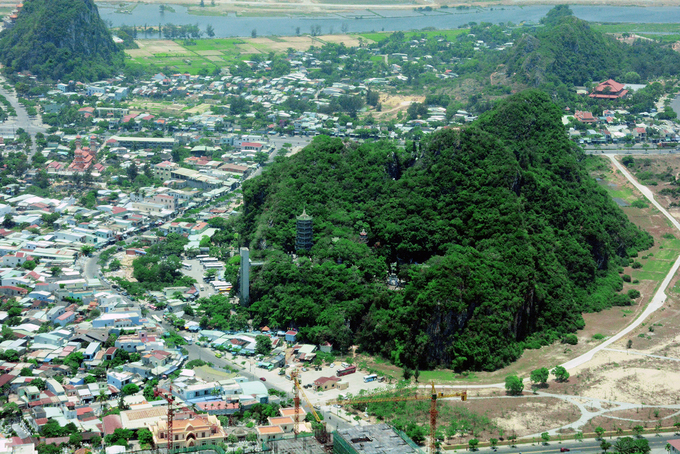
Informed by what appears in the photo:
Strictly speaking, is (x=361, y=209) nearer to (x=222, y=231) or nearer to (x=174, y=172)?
(x=222, y=231)

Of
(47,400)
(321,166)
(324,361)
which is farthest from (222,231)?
(47,400)

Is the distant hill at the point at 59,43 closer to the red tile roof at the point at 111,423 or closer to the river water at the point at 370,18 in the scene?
the river water at the point at 370,18

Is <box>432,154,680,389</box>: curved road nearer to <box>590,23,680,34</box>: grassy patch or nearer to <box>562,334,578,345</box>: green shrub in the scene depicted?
<box>562,334,578,345</box>: green shrub

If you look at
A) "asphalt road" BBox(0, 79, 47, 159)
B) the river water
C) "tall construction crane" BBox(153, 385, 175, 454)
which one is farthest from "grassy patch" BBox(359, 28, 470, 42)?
"tall construction crane" BBox(153, 385, 175, 454)

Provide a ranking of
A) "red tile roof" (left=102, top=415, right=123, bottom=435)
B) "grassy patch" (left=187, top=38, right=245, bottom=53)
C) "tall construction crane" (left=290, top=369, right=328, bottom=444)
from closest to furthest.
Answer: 1. "tall construction crane" (left=290, top=369, right=328, bottom=444)
2. "red tile roof" (left=102, top=415, right=123, bottom=435)
3. "grassy patch" (left=187, top=38, right=245, bottom=53)

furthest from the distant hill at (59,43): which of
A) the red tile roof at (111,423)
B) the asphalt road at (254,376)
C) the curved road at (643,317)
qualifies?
the red tile roof at (111,423)

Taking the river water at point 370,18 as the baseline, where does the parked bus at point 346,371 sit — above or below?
below

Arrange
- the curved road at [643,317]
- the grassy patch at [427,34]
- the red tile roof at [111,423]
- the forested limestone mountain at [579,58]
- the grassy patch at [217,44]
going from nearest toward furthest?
the red tile roof at [111,423]
the curved road at [643,317]
the forested limestone mountain at [579,58]
the grassy patch at [217,44]
the grassy patch at [427,34]
